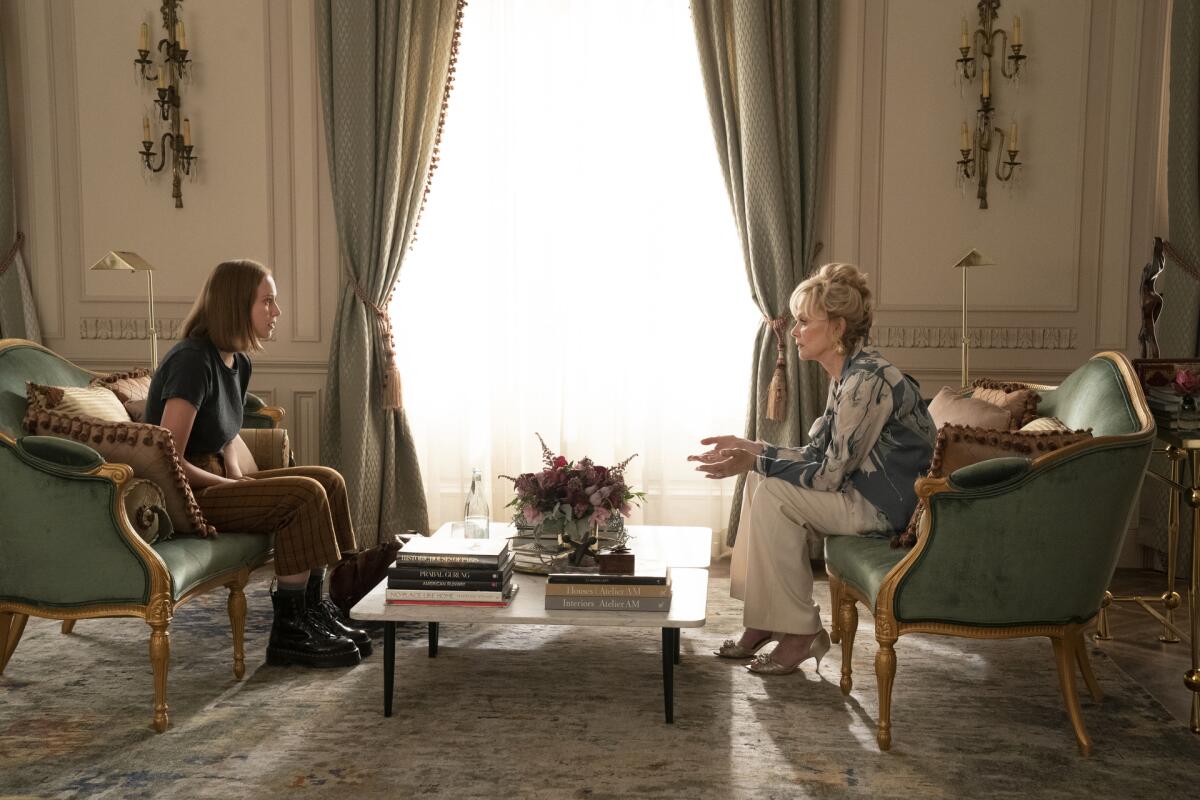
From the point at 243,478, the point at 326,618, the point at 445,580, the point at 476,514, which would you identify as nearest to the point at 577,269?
the point at 476,514

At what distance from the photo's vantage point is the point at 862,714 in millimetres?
2781

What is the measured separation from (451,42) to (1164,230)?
10.3 feet

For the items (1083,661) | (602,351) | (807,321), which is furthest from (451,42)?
(1083,661)

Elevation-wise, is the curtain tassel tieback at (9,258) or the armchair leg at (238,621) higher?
the curtain tassel tieback at (9,258)

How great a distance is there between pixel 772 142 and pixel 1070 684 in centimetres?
262

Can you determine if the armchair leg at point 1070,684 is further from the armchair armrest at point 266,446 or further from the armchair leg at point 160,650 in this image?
the armchair armrest at point 266,446

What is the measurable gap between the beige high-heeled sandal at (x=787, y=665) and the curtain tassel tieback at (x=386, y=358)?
2.16 meters

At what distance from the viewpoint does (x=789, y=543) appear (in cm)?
298

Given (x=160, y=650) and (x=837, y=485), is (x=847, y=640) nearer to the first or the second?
(x=837, y=485)

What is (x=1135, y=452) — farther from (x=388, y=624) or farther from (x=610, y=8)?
(x=610, y=8)

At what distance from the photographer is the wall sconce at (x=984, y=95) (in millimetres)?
4410

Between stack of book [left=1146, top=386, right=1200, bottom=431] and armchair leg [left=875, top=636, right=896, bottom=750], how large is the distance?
1.09 metres

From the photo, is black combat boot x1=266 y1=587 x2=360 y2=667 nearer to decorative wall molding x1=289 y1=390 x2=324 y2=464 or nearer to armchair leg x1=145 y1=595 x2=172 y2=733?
armchair leg x1=145 y1=595 x2=172 y2=733

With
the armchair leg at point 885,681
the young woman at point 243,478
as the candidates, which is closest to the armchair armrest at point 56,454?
the young woman at point 243,478
